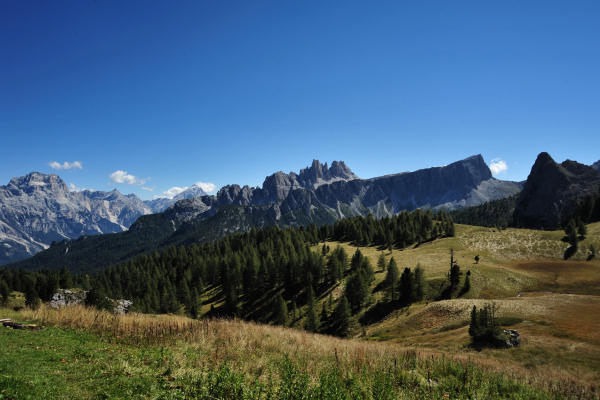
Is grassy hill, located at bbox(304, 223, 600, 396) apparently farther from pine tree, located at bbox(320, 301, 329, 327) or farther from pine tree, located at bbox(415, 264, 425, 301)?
pine tree, located at bbox(320, 301, 329, 327)

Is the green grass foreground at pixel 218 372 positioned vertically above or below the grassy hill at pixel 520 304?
above

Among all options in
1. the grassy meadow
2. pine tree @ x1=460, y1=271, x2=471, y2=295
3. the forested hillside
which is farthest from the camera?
the forested hillside

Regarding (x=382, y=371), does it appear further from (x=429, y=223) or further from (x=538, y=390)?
(x=429, y=223)

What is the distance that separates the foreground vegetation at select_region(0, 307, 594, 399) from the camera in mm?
9141

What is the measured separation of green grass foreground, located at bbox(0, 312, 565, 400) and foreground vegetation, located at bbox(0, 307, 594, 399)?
4cm

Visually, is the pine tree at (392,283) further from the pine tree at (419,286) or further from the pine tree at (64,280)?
the pine tree at (64,280)

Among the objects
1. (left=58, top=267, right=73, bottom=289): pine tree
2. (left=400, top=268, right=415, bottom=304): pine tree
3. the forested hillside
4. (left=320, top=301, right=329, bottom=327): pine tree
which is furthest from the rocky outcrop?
(left=58, top=267, right=73, bottom=289): pine tree

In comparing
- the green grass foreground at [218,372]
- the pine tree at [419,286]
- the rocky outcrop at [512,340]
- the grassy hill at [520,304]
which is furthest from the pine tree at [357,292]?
the green grass foreground at [218,372]

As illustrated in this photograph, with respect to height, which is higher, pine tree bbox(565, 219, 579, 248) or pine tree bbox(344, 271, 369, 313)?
pine tree bbox(565, 219, 579, 248)

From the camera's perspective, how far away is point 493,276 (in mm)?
71312

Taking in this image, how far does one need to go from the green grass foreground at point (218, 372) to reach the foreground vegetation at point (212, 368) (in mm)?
41

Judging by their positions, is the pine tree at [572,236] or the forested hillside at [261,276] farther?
the pine tree at [572,236]

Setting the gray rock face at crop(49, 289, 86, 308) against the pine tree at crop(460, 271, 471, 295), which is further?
the gray rock face at crop(49, 289, 86, 308)

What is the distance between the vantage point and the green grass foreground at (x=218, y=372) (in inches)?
355
